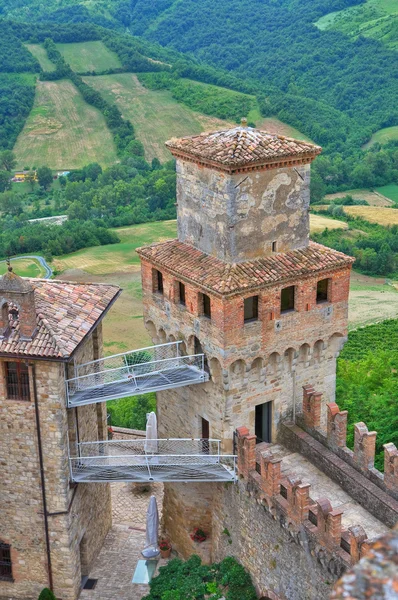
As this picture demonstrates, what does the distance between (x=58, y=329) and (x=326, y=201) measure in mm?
89045

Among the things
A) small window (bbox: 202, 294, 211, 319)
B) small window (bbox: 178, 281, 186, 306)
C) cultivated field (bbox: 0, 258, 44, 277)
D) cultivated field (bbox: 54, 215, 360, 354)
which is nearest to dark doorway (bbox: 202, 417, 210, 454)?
small window (bbox: 202, 294, 211, 319)

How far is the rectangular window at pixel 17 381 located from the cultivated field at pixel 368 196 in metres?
90.8

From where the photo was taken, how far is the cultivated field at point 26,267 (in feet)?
267

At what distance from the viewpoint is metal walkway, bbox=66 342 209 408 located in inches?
980

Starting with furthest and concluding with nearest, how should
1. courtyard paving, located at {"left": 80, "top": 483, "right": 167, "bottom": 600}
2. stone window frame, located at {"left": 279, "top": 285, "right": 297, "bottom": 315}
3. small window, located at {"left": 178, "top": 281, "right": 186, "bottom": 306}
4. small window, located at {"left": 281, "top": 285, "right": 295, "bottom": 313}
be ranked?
courtyard paving, located at {"left": 80, "top": 483, "right": 167, "bottom": 600}
small window, located at {"left": 178, "top": 281, "right": 186, "bottom": 306}
small window, located at {"left": 281, "top": 285, "right": 295, "bottom": 313}
stone window frame, located at {"left": 279, "top": 285, "right": 297, "bottom": 315}

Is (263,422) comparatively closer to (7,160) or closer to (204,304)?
(204,304)

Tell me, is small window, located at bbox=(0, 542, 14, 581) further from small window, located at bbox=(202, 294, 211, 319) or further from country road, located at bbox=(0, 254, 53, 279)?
country road, located at bbox=(0, 254, 53, 279)

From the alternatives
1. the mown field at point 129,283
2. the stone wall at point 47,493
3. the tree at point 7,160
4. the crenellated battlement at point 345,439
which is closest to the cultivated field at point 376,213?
the mown field at point 129,283

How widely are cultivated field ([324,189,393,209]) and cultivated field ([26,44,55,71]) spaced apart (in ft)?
169

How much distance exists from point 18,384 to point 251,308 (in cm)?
722

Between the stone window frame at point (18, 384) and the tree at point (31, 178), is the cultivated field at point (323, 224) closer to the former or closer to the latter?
the tree at point (31, 178)

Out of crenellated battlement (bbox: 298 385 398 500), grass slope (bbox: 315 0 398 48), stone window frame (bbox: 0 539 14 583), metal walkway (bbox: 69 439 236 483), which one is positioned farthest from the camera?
grass slope (bbox: 315 0 398 48)

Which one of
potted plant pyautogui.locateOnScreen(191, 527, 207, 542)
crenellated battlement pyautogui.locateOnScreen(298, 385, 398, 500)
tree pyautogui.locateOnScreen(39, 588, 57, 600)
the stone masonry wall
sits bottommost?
tree pyautogui.locateOnScreen(39, 588, 57, 600)

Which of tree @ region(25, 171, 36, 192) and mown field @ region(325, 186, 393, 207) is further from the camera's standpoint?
tree @ region(25, 171, 36, 192)
